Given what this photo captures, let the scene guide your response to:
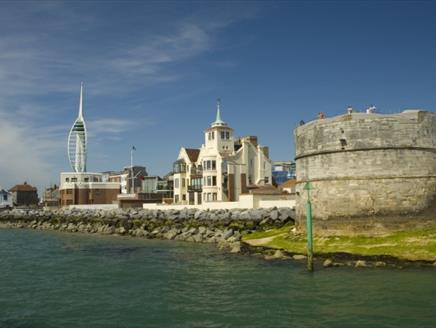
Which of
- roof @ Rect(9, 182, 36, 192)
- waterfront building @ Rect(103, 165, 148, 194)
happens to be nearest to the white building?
waterfront building @ Rect(103, 165, 148, 194)

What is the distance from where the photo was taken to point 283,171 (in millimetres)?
99188

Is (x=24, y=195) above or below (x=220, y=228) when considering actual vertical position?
above

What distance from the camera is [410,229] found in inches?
1140

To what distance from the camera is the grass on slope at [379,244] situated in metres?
25.6

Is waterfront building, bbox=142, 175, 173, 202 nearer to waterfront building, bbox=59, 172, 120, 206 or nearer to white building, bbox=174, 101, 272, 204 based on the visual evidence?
waterfront building, bbox=59, 172, 120, 206


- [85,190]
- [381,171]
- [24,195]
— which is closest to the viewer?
[381,171]

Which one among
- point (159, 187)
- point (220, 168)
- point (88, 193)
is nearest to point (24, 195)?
point (88, 193)

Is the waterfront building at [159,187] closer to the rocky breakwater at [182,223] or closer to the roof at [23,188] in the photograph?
the rocky breakwater at [182,223]

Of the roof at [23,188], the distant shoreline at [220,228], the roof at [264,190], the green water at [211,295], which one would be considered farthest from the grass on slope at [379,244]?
the roof at [23,188]

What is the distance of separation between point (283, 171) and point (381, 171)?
69.7 metres

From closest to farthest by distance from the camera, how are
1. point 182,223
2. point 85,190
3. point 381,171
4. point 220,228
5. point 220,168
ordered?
point 381,171 < point 220,228 < point 182,223 < point 220,168 < point 85,190

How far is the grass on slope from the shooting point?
25641 millimetres

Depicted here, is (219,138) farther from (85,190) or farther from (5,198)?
(5,198)

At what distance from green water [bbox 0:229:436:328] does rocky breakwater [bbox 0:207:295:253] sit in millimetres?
8410
